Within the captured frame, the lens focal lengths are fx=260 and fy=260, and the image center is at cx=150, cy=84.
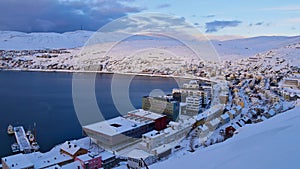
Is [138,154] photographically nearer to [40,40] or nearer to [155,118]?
[155,118]

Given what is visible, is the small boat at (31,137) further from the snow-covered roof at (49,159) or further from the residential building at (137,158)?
the residential building at (137,158)

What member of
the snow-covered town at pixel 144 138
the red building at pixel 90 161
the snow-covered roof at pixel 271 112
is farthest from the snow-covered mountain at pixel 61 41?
the red building at pixel 90 161

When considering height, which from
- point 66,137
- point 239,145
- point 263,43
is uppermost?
point 263,43

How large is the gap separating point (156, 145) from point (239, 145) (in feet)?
9.89

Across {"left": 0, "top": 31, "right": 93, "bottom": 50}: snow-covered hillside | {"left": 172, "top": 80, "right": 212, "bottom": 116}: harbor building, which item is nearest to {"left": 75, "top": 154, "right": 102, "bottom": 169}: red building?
{"left": 172, "top": 80, "right": 212, "bottom": 116}: harbor building

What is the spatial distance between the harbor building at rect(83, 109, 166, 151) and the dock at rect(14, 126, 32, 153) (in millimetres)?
858

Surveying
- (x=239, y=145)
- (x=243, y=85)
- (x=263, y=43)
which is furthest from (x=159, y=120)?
(x=263, y=43)

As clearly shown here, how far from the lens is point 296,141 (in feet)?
2.05

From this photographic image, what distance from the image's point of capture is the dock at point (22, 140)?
12.3 ft

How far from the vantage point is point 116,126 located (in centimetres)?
423

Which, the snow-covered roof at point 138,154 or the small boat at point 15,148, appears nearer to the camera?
the snow-covered roof at point 138,154

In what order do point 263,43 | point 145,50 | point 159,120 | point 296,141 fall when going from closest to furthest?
point 296,141, point 159,120, point 145,50, point 263,43

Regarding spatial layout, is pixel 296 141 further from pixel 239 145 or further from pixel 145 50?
pixel 145 50

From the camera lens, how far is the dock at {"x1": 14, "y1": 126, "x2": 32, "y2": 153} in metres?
3.76
